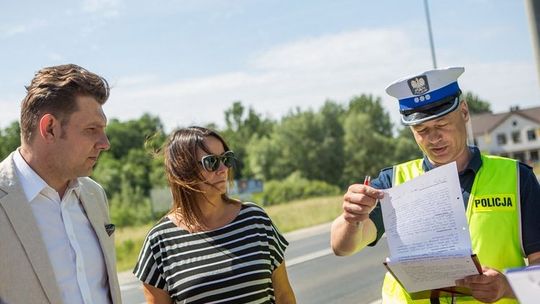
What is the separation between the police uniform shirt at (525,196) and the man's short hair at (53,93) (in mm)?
1470

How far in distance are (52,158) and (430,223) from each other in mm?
1605

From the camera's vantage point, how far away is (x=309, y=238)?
1972cm

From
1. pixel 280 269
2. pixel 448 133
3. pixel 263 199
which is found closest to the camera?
pixel 448 133

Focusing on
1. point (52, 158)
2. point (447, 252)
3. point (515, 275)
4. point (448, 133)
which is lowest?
point (447, 252)

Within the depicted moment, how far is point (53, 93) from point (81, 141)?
24 centimetres

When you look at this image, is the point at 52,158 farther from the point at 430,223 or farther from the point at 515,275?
the point at 515,275

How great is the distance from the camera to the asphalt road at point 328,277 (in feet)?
30.8

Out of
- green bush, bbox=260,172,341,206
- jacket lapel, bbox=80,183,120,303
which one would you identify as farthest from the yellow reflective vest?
green bush, bbox=260,172,341,206

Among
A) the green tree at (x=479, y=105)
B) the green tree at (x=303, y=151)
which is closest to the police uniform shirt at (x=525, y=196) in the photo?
the green tree at (x=303, y=151)

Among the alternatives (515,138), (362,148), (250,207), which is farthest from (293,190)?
(250,207)

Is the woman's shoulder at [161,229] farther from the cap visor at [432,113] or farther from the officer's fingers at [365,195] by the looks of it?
the cap visor at [432,113]

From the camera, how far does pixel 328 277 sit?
1123 centimetres

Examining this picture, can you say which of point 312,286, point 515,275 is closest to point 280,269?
point 515,275

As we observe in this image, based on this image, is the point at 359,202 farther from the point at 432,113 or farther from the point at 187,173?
the point at 187,173
